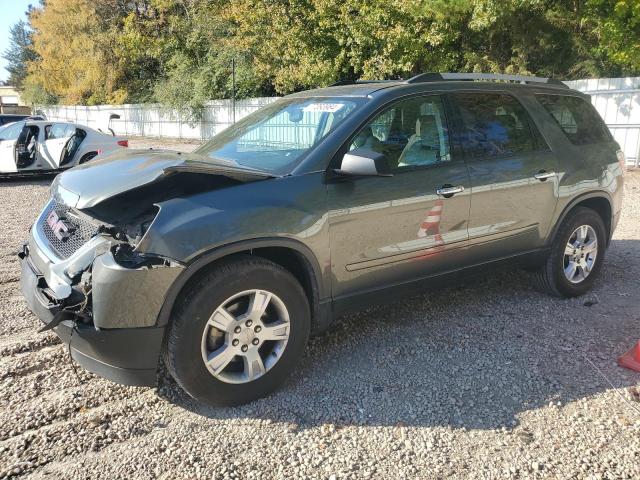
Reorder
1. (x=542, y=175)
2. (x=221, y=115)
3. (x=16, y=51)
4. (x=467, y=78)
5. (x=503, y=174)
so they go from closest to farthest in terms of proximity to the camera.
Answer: (x=503, y=174) → (x=467, y=78) → (x=542, y=175) → (x=221, y=115) → (x=16, y=51)

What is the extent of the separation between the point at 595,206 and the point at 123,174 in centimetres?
422

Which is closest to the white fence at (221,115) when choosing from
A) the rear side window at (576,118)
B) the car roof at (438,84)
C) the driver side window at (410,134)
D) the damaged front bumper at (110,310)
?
the rear side window at (576,118)

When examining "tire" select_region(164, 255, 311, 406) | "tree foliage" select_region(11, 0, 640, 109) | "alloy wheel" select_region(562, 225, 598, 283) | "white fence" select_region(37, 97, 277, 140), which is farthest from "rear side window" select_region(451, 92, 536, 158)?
"white fence" select_region(37, 97, 277, 140)

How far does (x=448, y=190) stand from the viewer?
12.9ft

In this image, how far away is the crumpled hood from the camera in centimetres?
310

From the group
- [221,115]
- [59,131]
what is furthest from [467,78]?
[221,115]

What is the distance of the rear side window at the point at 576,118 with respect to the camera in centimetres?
488

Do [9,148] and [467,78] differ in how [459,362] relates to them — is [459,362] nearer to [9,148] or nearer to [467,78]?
[467,78]

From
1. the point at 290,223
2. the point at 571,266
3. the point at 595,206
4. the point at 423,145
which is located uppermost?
the point at 423,145

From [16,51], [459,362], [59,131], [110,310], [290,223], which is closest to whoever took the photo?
[110,310]

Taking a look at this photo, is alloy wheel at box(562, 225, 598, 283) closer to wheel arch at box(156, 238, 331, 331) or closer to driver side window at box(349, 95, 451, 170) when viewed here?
driver side window at box(349, 95, 451, 170)

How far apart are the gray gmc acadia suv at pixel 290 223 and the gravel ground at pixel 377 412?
1.08 ft

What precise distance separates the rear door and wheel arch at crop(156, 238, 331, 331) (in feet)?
4.51

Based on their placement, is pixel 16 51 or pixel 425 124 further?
pixel 16 51
